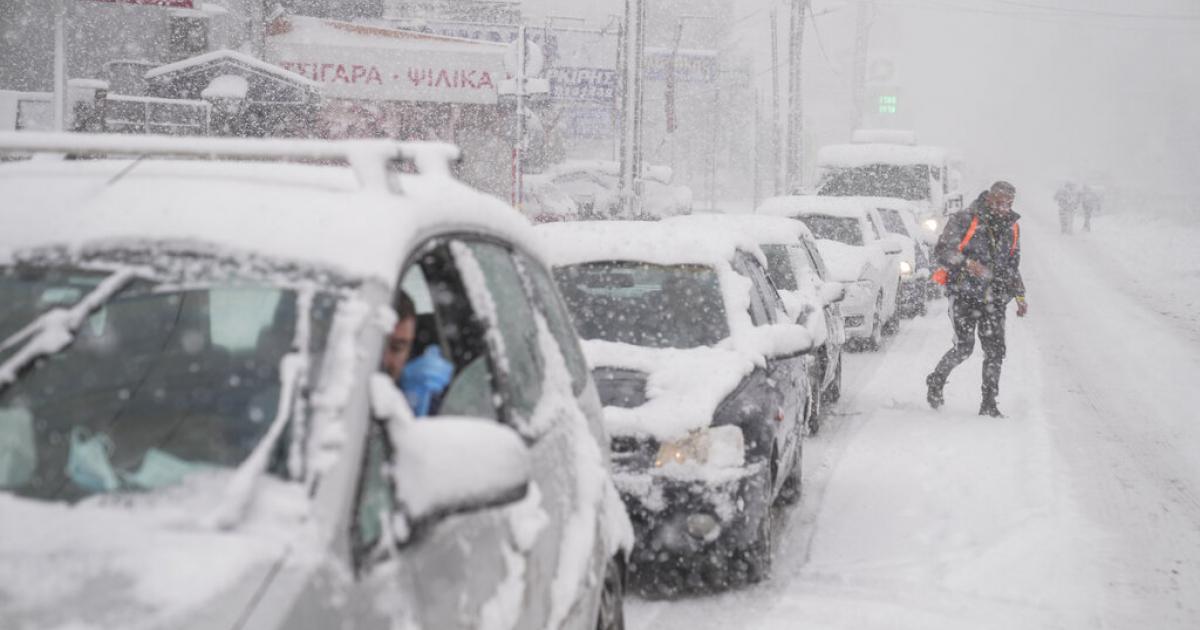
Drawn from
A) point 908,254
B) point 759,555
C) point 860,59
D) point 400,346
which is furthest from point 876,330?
point 860,59

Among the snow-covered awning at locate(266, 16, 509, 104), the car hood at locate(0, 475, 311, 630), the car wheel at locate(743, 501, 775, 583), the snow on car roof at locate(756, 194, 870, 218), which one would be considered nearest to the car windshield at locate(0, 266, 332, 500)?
the car hood at locate(0, 475, 311, 630)

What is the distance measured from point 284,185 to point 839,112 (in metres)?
147

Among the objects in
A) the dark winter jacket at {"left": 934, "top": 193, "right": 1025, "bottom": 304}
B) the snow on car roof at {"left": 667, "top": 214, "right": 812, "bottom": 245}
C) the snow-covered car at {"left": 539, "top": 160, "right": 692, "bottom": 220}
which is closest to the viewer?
the dark winter jacket at {"left": 934, "top": 193, "right": 1025, "bottom": 304}

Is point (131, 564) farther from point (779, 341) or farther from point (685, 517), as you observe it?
point (779, 341)

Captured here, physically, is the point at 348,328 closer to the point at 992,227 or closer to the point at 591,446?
the point at 591,446

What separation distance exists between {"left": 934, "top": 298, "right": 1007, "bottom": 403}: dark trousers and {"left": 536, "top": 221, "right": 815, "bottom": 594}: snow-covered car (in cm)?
289

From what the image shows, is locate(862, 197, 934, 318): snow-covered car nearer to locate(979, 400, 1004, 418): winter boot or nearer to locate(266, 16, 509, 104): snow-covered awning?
locate(979, 400, 1004, 418): winter boot

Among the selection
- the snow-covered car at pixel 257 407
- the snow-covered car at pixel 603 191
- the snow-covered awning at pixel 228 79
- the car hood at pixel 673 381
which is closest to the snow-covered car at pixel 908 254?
the snow-covered awning at pixel 228 79

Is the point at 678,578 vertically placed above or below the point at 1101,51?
below

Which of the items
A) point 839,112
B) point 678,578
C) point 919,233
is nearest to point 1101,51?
point 839,112

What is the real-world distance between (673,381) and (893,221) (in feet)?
47.5

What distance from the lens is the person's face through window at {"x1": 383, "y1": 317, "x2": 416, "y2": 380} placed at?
2.99 metres

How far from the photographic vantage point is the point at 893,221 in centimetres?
2017

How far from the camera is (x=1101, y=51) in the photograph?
166875mm
